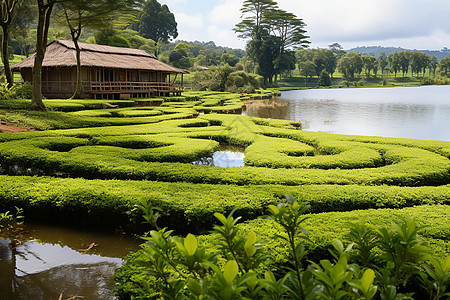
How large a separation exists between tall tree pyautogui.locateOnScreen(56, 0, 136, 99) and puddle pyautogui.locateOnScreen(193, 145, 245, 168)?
512 inches

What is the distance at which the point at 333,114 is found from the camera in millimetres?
24375

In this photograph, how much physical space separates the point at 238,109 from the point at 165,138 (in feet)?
46.9

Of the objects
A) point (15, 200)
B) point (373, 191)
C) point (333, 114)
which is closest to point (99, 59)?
point (333, 114)

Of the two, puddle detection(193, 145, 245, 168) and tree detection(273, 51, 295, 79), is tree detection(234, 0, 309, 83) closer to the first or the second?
tree detection(273, 51, 295, 79)

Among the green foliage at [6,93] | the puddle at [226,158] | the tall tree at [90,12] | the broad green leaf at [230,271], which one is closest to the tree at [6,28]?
the green foliage at [6,93]

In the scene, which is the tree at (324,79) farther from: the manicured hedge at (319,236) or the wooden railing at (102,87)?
the manicured hedge at (319,236)

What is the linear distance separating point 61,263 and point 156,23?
74.9 meters

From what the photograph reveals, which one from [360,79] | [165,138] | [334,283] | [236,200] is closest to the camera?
[334,283]

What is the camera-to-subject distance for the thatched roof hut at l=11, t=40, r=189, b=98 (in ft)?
90.1

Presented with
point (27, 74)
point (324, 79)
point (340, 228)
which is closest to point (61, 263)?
point (340, 228)

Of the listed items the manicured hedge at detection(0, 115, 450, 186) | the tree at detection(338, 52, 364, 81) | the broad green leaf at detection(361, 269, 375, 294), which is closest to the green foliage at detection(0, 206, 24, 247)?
the manicured hedge at detection(0, 115, 450, 186)

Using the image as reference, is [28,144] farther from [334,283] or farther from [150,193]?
[334,283]

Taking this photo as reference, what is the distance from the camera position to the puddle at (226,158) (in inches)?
387

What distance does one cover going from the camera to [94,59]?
28.6m
